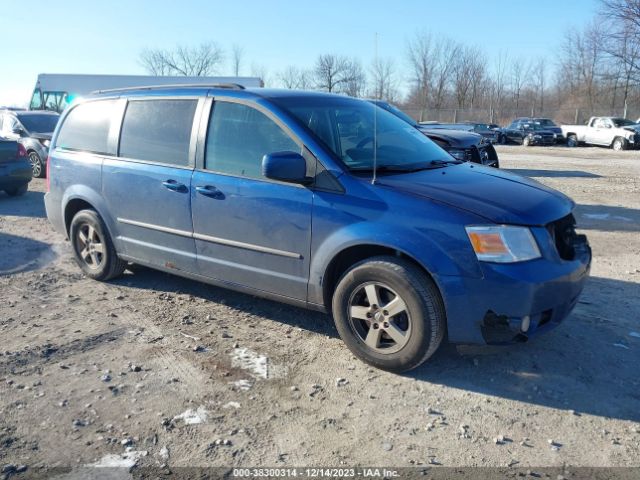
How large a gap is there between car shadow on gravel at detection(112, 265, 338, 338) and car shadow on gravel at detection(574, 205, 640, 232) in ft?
17.2

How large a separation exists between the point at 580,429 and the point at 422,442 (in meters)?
0.91

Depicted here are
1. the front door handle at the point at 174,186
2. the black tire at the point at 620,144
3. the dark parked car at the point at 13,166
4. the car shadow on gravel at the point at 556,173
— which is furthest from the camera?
the black tire at the point at 620,144

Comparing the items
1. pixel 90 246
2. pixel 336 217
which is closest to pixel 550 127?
pixel 90 246

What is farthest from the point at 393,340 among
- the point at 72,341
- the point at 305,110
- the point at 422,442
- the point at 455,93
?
the point at 455,93

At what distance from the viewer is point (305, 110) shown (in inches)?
166

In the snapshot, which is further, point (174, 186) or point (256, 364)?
point (174, 186)

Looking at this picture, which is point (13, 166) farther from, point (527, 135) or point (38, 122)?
point (527, 135)

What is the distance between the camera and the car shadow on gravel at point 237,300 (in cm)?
453

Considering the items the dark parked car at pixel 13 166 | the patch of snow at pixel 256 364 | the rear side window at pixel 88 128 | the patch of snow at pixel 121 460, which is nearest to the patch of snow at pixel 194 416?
the patch of snow at pixel 121 460

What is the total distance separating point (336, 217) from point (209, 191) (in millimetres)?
1158

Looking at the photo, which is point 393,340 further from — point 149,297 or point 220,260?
point 149,297

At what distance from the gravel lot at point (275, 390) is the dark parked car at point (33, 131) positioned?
29.8ft

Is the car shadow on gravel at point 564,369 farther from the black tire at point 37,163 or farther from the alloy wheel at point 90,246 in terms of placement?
the black tire at point 37,163

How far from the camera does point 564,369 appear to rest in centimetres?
370
